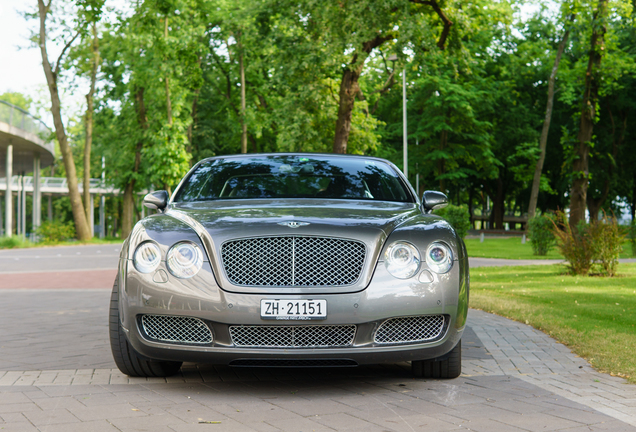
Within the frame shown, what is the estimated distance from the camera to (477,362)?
5438 mm

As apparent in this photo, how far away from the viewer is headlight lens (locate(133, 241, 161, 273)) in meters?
4.34

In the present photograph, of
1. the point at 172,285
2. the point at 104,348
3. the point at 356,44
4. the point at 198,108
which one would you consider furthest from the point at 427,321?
the point at 198,108

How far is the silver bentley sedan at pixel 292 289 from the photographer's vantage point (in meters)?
4.15

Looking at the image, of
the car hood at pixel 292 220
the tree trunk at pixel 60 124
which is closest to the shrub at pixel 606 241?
the car hood at pixel 292 220

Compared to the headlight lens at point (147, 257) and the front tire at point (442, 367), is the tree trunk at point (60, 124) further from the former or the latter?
the front tire at point (442, 367)

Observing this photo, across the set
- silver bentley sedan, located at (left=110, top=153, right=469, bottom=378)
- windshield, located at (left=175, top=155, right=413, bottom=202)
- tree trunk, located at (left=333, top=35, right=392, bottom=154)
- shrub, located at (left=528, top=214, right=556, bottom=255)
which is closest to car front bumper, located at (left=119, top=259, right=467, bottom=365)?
silver bentley sedan, located at (left=110, top=153, right=469, bottom=378)

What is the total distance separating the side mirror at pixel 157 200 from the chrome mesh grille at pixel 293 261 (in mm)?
1243

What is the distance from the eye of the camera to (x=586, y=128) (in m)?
18.4

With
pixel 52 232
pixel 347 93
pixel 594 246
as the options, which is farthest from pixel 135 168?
pixel 594 246

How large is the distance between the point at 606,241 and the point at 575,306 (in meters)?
4.15

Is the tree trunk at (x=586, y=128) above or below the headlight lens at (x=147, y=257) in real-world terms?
above

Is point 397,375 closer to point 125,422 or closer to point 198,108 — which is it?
point 125,422

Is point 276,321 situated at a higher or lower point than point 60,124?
lower

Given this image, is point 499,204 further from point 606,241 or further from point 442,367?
point 442,367
